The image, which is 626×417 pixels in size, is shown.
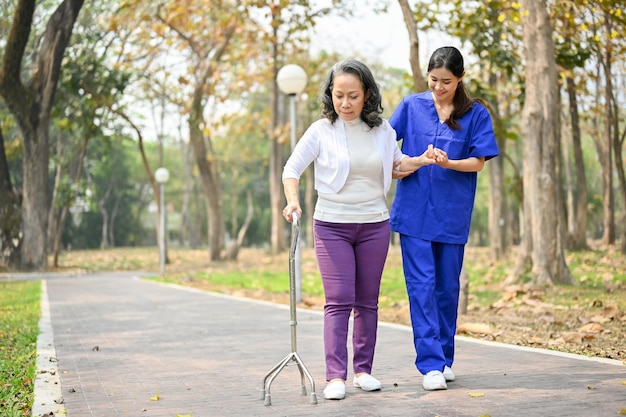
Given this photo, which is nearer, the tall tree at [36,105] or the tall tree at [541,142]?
the tall tree at [541,142]

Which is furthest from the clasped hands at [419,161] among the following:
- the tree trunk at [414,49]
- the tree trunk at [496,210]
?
the tree trunk at [496,210]

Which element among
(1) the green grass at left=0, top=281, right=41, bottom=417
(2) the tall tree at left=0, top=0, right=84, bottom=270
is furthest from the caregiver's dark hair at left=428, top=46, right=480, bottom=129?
(2) the tall tree at left=0, top=0, right=84, bottom=270

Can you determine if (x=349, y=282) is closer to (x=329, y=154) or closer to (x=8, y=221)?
(x=329, y=154)

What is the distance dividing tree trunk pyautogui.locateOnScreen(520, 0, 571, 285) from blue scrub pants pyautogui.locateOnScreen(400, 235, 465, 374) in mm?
8068

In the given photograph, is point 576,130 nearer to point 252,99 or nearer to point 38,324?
point 38,324

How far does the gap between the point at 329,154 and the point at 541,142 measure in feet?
29.5

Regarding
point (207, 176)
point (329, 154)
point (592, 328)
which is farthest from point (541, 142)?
point (207, 176)

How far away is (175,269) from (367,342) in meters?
21.4

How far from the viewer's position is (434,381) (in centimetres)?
539

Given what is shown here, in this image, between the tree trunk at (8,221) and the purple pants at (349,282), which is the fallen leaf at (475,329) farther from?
the tree trunk at (8,221)

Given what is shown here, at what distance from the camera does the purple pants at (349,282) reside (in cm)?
537

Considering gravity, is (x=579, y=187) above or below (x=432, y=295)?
above

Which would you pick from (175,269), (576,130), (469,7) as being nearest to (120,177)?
(175,269)

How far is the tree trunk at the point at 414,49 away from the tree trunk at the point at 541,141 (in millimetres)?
2684
